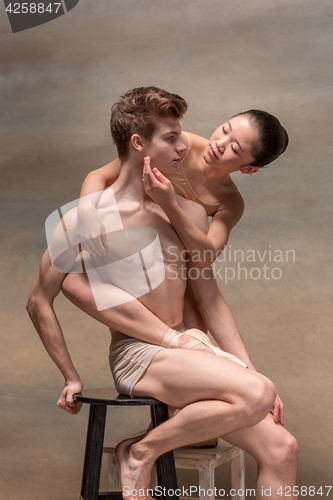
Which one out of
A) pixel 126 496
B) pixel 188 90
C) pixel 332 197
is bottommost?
pixel 332 197

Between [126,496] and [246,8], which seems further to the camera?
[246,8]

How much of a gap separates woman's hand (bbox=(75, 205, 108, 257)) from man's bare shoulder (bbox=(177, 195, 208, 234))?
1.22 feet

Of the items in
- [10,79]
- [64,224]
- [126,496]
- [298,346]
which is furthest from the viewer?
[10,79]

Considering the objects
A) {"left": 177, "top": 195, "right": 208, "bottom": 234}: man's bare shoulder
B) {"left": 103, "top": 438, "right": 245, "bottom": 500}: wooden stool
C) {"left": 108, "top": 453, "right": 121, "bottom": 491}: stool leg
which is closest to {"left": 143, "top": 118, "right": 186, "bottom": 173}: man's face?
{"left": 177, "top": 195, "right": 208, "bottom": 234}: man's bare shoulder

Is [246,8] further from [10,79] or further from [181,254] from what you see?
[181,254]

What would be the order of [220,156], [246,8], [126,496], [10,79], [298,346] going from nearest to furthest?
[126,496] → [220,156] → [298,346] → [246,8] → [10,79]

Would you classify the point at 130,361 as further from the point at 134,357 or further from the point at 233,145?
the point at 233,145

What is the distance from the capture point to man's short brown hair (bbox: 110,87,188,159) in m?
2.02

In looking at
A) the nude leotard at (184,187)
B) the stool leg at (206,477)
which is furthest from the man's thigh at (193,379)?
the nude leotard at (184,187)

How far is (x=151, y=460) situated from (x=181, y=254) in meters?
0.75

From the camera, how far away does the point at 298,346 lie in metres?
3.58

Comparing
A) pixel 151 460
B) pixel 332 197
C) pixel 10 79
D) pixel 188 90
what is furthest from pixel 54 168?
pixel 151 460

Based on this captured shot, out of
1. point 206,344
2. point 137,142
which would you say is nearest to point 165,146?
point 137,142

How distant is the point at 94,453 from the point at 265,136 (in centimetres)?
136
